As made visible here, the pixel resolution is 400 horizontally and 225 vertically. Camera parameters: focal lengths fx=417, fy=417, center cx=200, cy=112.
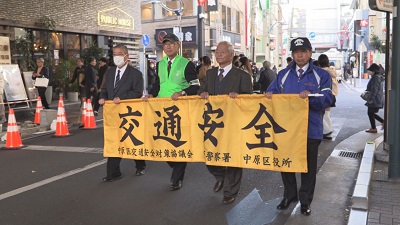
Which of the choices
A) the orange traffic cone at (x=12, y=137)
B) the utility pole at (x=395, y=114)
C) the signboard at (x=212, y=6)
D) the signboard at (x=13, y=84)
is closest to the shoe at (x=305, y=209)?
the utility pole at (x=395, y=114)

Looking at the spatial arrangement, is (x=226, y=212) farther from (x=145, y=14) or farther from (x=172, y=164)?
(x=145, y=14)

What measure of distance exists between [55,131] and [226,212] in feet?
25.6

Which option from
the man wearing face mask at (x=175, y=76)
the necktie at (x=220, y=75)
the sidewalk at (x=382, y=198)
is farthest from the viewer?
the man wearing face mask at (x=175, y=76)

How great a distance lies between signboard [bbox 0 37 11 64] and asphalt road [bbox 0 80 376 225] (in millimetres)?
8533

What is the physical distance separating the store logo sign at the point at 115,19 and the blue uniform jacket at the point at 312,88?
60.6 feet

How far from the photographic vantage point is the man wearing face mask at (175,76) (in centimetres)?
570

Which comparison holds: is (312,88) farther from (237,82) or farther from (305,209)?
(305,209)

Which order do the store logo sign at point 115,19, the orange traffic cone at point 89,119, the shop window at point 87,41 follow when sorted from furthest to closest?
the store logo sign at point 115,19, the shop window at point 87,41, the orange traffic cone at point 89,119

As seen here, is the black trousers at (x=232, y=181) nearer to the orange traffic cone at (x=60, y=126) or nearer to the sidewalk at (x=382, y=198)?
the sidewalk at (x=382, y=198)

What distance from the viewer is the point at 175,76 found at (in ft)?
18.8

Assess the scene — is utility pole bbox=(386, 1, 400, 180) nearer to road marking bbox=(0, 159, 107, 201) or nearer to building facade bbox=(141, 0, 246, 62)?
road marking bbox=(0, 159, 107, 201)

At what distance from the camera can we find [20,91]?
15281 millimetres

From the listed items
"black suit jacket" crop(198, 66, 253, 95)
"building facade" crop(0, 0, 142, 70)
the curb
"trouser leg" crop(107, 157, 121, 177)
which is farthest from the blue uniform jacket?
"building facade" crop(0, 0, 142, 70)

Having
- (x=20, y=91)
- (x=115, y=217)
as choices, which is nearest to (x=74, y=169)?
(x=115, y=217)
